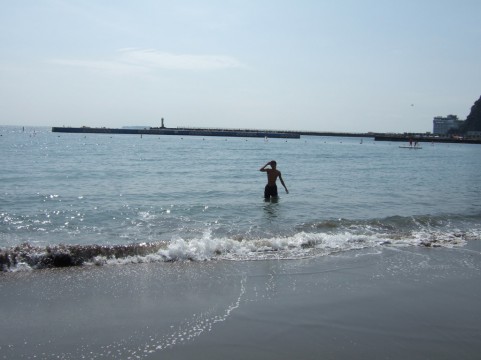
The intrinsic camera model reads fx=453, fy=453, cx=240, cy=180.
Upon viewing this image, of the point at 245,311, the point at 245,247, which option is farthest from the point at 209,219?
the point at 245,311

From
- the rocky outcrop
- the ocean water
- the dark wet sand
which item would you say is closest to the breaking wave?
the ocean water

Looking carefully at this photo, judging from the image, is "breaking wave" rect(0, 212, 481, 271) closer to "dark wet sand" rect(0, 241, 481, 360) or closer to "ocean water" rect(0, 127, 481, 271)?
"ocean water" rect(0, 127, 481, 271)

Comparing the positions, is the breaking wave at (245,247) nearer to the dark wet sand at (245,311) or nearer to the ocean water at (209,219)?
the ocean water at (209,219)

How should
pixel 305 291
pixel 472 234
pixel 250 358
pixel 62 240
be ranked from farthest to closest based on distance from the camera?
1. pixel 472 234
2. pixel 62 240
3. pixel 305 291
4. pixel 250 358

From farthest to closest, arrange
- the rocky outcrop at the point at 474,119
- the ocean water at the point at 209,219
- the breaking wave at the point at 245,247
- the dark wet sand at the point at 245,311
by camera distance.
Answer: the rocky outcrop at the point at 474,119, the ocean water at the point at 209,219, the breaking wave at the point at 245,247, the dark wet sand at the point at 245,311

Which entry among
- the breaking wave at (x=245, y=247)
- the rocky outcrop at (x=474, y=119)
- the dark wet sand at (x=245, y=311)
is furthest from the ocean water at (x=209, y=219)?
the rocky outcrop at (x=474, y=119)

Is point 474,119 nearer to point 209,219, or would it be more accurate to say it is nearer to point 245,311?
point 209,219

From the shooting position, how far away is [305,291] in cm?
698

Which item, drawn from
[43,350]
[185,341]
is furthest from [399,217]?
[43,350]

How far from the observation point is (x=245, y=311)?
611cm

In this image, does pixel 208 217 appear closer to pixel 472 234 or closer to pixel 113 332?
pixel 472 234

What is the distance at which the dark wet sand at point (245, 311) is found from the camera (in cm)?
505

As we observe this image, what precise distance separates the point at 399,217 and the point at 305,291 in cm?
894

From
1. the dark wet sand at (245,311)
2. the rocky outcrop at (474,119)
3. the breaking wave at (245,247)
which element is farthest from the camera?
the rocky outcrop at (474,119)
